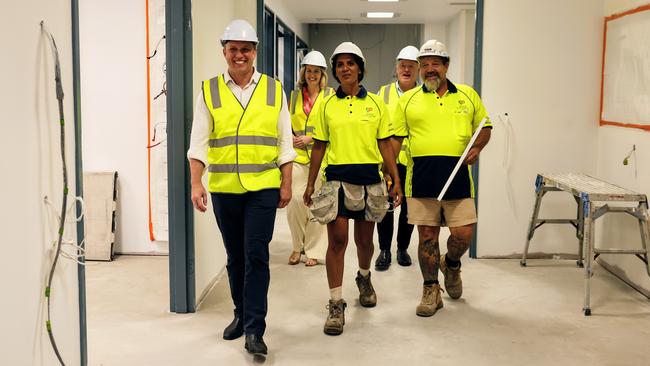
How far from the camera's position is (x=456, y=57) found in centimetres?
1162

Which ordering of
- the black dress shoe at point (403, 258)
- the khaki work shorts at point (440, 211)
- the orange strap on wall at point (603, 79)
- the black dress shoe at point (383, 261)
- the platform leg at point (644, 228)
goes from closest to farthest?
the khaki work shorts at point (440, 211), the platform leg at point (644, 228), the orange strap on wall at point (603, 79), the black dress shoe at point (383, 261), the black dress shoe at point (403, 258)

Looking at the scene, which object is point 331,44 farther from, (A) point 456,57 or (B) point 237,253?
(B) point 237,253

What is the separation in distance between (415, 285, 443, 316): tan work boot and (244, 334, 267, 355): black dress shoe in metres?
1.03

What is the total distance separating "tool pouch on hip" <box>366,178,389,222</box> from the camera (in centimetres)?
362

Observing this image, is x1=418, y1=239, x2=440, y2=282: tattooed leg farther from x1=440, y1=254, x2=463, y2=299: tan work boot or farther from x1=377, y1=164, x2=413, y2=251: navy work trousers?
x1=377, y1=164, x2=413, y2=251: navy work trousers

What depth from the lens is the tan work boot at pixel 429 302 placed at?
12.8ft

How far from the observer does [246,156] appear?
10.4ft

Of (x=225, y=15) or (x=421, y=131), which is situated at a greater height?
(x=225, y=15)

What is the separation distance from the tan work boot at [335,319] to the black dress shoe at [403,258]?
4.72 feet

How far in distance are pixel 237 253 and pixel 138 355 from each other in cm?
65

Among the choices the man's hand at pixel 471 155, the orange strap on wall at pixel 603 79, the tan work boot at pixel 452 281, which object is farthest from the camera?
the orange strap on wall at pixel 603 79

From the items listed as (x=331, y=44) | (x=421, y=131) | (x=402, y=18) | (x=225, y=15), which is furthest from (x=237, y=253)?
(x=331, y=44)

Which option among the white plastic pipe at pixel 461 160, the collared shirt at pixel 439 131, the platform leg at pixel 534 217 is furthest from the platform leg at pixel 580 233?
the white plastic pipe at pixel 461 160

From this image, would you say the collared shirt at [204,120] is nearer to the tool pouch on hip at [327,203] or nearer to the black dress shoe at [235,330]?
the tool pouch on hip at [327,203]
